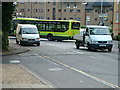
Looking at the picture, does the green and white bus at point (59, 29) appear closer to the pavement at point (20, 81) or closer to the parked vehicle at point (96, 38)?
the parked vehicle at point (96, 38)

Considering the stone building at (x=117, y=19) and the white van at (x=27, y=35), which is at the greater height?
the stone building at (x=117, y=19)

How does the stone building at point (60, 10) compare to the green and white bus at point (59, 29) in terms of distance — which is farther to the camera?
the stone building at point (60, 10)

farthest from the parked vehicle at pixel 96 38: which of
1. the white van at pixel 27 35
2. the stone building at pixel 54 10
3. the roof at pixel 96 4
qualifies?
the roof at pixel 96 4

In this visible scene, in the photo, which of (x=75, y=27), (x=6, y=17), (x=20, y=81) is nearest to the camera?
(x=20, y=81)

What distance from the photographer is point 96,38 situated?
22.2m

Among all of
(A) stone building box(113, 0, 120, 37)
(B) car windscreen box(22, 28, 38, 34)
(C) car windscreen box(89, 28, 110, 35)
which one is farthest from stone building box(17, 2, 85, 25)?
(C) car windscreen box(89, 28, 110, 35)

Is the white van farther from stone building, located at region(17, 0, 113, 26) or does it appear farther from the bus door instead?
stone building, located at region(17, 0, 113, 26)

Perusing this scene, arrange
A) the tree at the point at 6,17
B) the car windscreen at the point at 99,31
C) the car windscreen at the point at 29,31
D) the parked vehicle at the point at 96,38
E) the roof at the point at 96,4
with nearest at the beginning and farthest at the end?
the tree at the point at 6,17 < the parked vehicle at the point at 96,38 < the car windscreen at the point at 99,31 < the car windscreen at the point at 29,31 < the roof at the point at 96,4

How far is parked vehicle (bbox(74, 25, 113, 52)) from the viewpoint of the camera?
22.1m

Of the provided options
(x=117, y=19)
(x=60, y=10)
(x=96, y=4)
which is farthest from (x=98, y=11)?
(x=117, y=19)

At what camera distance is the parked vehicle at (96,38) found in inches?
870

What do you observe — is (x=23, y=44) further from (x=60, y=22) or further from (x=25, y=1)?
(x=25, y=1)

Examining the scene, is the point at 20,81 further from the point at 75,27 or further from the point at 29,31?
the point at 75,27

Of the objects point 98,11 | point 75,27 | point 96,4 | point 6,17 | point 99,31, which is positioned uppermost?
point 96,4
